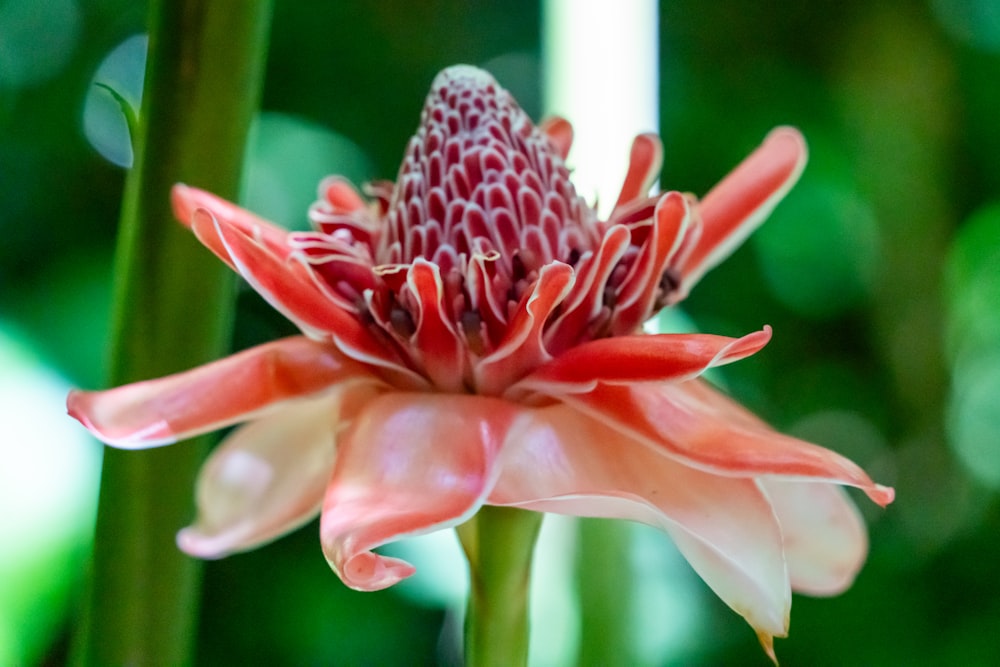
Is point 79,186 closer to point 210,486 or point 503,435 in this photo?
point 210,486

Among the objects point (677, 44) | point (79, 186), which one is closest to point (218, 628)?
point (79, 186)

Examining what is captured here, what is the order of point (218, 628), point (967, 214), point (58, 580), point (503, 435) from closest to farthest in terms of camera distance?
1. point (503, 435)
2. point (58, 580)
3. point (218, 628)
4. point (967, 214)

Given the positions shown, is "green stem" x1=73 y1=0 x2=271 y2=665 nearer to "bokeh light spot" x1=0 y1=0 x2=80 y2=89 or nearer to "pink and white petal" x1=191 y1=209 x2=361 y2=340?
"pink and white petal" x1=191 y1=209 x2=361 y2=340

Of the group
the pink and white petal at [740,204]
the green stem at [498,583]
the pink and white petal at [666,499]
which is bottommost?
the green stem at [498,583]

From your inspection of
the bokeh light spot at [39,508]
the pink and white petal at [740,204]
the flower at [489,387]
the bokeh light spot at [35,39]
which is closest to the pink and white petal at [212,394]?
the flower at [489,387]

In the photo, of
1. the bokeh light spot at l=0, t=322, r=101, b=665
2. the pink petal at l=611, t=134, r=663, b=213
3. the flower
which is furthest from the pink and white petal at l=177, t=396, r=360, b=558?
the bokeh light spot at l=0, t=322, r=101, b=665

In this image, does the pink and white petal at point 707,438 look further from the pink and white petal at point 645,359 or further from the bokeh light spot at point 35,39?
the bokeh light spot at point 35,39

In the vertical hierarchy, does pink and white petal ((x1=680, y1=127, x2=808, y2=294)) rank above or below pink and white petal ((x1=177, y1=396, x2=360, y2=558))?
above
